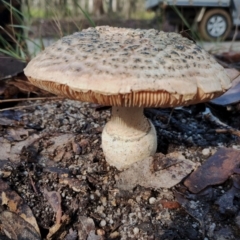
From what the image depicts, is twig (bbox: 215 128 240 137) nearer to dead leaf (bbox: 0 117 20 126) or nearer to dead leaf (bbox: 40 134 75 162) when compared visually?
dead leaf (bbox: 40 134 75 162)

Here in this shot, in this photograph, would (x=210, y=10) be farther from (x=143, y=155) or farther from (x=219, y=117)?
(x=143, y=155)

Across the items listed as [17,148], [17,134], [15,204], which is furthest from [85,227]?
[17,134]

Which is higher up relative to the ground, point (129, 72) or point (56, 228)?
point (129, 72)

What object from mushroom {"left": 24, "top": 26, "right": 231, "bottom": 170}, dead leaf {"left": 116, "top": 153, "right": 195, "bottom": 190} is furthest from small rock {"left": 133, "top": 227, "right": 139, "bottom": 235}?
mushroom {"left": 24, "top": 26, "right": 231, "bottom": 170}

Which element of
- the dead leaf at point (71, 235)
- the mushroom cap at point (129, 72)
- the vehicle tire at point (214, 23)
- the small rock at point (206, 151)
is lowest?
the vehicle tire at point (214, 23)

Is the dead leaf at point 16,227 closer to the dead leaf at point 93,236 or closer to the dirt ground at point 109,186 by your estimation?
the dirt ground at point 109,186

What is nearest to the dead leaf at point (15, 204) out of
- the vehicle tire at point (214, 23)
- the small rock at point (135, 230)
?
the small rock at point (135, 230)

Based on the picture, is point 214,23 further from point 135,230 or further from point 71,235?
point 71,235
